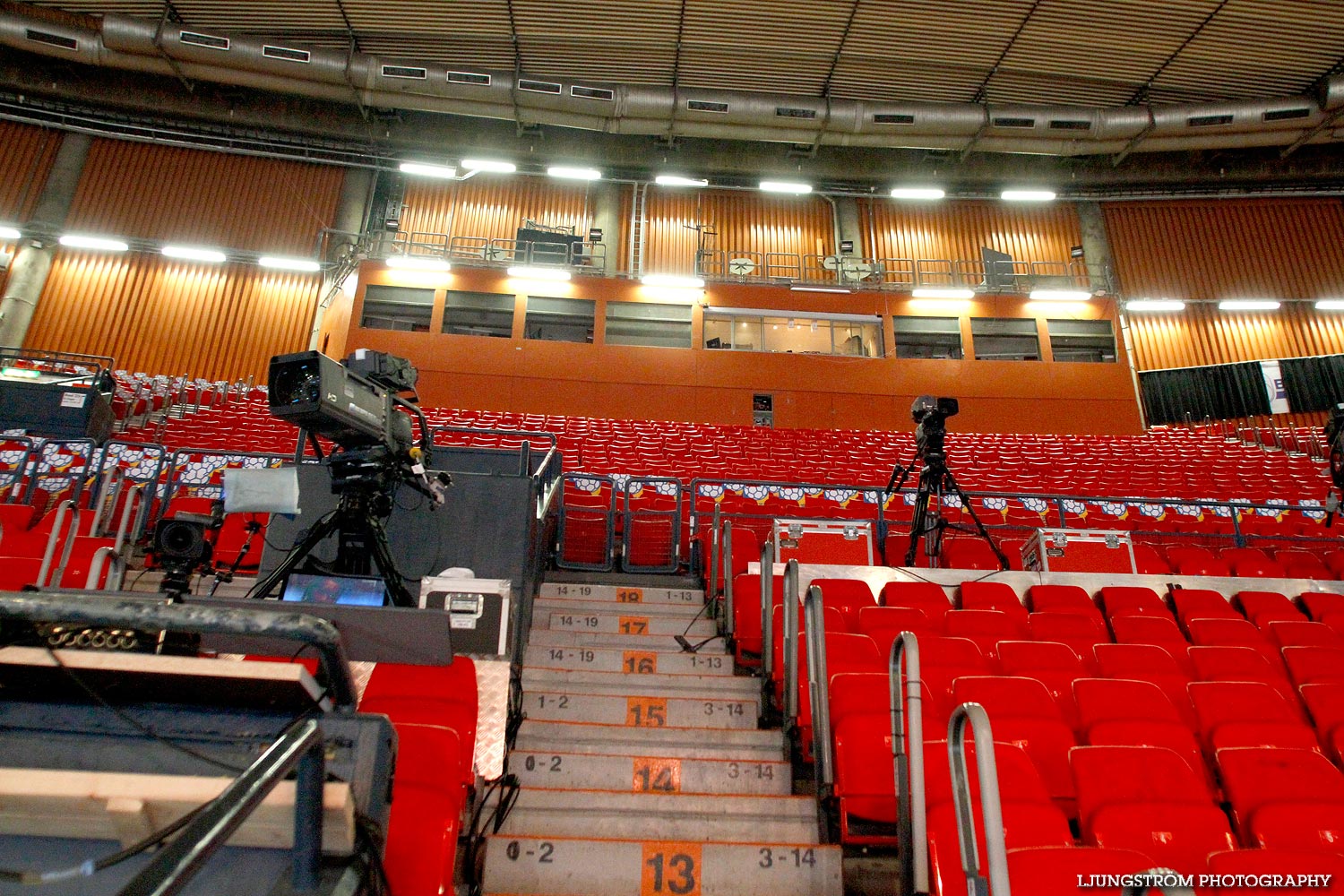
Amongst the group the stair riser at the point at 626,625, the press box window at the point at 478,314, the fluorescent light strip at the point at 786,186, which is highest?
the fluorescent light strip at the point at 786,186

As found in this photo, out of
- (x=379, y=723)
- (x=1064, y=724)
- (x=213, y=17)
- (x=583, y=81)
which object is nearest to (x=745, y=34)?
(x=583, y=81)

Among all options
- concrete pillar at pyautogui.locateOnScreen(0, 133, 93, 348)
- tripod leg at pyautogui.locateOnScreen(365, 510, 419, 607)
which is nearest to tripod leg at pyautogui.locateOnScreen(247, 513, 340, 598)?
tripod leg at pyautogui.locateOnScreen(365, 510, 419, 607)

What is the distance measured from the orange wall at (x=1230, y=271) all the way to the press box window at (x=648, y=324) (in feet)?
33.0

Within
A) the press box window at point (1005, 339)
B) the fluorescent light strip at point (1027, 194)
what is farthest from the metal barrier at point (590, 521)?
the fluorescent light strip at point (1027, 194)

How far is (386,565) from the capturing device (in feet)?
9.80

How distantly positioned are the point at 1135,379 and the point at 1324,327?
487 centimetres

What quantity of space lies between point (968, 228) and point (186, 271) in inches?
689

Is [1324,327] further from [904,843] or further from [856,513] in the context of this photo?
[904,843]

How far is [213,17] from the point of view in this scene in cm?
1307

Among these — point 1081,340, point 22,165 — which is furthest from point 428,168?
point 1081,340

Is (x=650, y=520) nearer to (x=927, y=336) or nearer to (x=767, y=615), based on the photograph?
(x=767, y=615)

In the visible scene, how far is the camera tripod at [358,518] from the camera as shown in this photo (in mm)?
3004

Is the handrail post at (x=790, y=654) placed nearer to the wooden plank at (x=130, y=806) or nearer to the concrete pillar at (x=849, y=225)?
the wooden plank at (x=130, y=806)

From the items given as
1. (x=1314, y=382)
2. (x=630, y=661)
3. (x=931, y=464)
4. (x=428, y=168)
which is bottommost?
(x=630, y=661)
